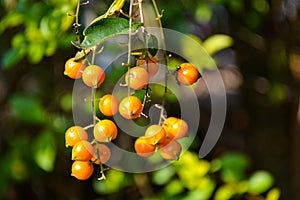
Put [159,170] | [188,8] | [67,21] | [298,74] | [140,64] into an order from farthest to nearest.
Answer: [298,74] < [188,8] < [159,170] < [67,21] < [140,64]

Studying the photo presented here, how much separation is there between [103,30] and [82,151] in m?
0.17

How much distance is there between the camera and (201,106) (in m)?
2.49

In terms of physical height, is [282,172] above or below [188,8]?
below

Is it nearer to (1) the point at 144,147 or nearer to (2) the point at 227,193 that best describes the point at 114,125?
(1) the point at 144,147

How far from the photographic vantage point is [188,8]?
1.82 m

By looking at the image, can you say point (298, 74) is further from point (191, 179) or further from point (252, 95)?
point (191, 179)

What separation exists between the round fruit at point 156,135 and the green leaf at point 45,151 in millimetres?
733

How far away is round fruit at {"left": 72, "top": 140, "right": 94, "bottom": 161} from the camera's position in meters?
0.78

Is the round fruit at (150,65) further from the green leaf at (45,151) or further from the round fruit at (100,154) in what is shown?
the green leaf at (45,151)

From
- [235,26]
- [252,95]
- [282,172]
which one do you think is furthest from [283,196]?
[235,26]

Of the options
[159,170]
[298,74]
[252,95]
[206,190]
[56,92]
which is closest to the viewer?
[206,190]

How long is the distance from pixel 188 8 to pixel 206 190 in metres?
0.61

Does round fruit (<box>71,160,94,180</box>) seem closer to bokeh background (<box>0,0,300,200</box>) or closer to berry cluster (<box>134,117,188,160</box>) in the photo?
berry cluster (<box>134,117,188,160</box>)

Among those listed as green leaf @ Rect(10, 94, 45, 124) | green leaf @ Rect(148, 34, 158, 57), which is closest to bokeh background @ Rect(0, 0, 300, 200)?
green leaf @ Rect(10, 94, 45, 124)
